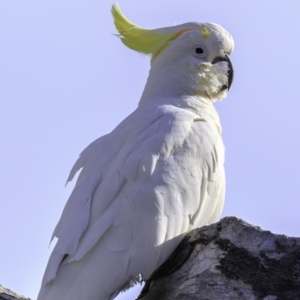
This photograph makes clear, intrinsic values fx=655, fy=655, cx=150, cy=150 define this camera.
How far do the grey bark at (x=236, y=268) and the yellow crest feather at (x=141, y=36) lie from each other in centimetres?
222

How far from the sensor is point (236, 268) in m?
3.25

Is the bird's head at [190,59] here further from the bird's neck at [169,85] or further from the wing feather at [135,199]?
the wing feather at [135,199]

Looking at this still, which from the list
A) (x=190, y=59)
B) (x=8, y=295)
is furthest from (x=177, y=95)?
(x=8, y=295)

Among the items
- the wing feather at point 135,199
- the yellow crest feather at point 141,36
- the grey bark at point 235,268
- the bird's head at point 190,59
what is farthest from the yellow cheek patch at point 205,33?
the grey bark at point 235,268

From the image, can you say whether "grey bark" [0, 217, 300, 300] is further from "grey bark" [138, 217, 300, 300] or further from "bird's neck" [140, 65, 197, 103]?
"bird's neck" [140, 65, 197, 103]

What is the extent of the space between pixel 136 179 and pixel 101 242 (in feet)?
1.55

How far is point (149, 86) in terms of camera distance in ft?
17.4

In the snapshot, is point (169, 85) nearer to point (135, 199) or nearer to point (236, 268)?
point (135, 199)

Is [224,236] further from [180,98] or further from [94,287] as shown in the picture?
[180,98]

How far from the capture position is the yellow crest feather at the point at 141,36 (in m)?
5.37

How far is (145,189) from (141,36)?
1926 millimetres

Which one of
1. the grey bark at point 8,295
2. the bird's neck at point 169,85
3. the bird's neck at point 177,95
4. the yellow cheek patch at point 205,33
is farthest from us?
the yellow cheek patch at point 205,33

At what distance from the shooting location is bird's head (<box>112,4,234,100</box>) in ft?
17.0

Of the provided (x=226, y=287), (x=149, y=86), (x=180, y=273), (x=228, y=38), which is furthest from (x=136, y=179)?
(x=228, y=38)
